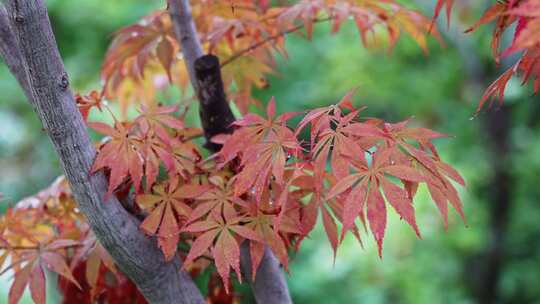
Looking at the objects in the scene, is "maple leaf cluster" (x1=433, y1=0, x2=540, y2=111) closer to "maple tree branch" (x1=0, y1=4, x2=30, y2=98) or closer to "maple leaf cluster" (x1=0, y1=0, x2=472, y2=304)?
"maple leaf cluster" (x1=0, y1=0, x2=472, y2=304)

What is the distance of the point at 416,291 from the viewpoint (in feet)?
8.98

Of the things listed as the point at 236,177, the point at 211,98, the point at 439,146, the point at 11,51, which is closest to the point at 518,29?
the point at 236,177

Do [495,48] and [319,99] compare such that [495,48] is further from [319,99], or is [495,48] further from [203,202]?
[319,99]

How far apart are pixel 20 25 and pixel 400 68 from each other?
9.89 ft

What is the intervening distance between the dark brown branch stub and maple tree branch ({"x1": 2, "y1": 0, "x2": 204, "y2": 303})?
0.64 ft

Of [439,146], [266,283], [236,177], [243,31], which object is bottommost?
[439,146]

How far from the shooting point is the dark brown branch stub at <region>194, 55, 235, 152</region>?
89 cm

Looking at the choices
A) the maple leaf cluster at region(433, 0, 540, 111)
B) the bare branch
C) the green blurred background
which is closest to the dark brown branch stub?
the bare branch

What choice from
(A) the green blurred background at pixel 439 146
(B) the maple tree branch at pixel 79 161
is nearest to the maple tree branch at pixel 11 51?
(B) the maple tree branch at pixel 79 161

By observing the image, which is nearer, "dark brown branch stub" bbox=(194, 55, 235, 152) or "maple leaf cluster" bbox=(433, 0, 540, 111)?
"maple leaf cluster" bbox=(433, 0, 540, 111)

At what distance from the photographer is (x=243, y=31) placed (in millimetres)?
1056

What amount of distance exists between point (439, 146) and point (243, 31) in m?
2.36

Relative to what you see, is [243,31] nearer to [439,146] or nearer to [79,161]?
[79,161]

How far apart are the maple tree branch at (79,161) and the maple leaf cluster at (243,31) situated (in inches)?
9.9
